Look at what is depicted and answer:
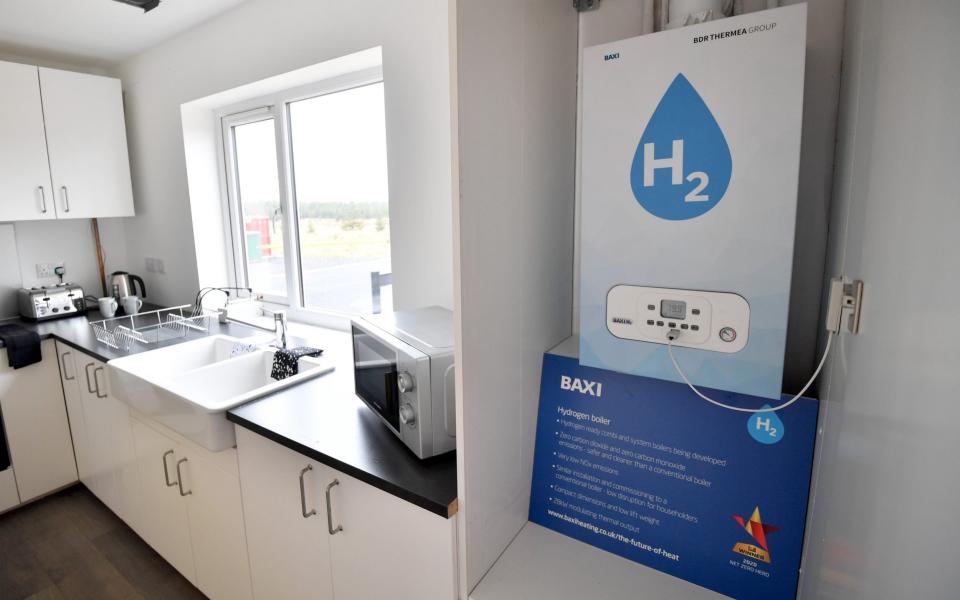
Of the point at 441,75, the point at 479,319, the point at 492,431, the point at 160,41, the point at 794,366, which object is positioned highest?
the point at 160,41

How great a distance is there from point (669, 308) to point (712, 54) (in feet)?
1.61

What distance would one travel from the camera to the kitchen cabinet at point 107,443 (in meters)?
2.22

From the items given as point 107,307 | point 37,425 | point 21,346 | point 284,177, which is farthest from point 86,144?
point 37,425

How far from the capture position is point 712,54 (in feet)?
3.01

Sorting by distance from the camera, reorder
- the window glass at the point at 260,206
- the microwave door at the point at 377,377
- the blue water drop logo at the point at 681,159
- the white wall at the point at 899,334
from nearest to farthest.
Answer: the white wall at the point at 899,334
the blue water drop logo at the point at 681,159
the microwave door at the point at 377,377
the window glass at the point at 260,206

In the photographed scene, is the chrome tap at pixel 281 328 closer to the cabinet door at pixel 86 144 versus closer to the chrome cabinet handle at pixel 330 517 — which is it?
the chrome cabinet handle at pixel 330 517

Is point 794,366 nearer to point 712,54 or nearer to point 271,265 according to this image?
point 712,54

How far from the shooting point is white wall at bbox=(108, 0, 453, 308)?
1.75 metres

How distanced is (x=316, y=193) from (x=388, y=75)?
904 mm

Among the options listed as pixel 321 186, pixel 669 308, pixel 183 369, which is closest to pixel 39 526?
pixel 183 369

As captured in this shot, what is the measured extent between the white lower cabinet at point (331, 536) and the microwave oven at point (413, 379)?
0.16m

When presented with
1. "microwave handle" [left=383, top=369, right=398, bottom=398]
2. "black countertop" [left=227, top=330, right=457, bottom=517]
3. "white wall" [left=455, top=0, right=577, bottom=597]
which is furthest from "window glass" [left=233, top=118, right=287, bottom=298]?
"white wall" [left=455, top=0, right=577, bottom=597]

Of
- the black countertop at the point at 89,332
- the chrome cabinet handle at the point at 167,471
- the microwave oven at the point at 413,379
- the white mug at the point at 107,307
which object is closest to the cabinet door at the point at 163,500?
the chrome cabinet handle at the point at 167,471

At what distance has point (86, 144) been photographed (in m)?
2.96
